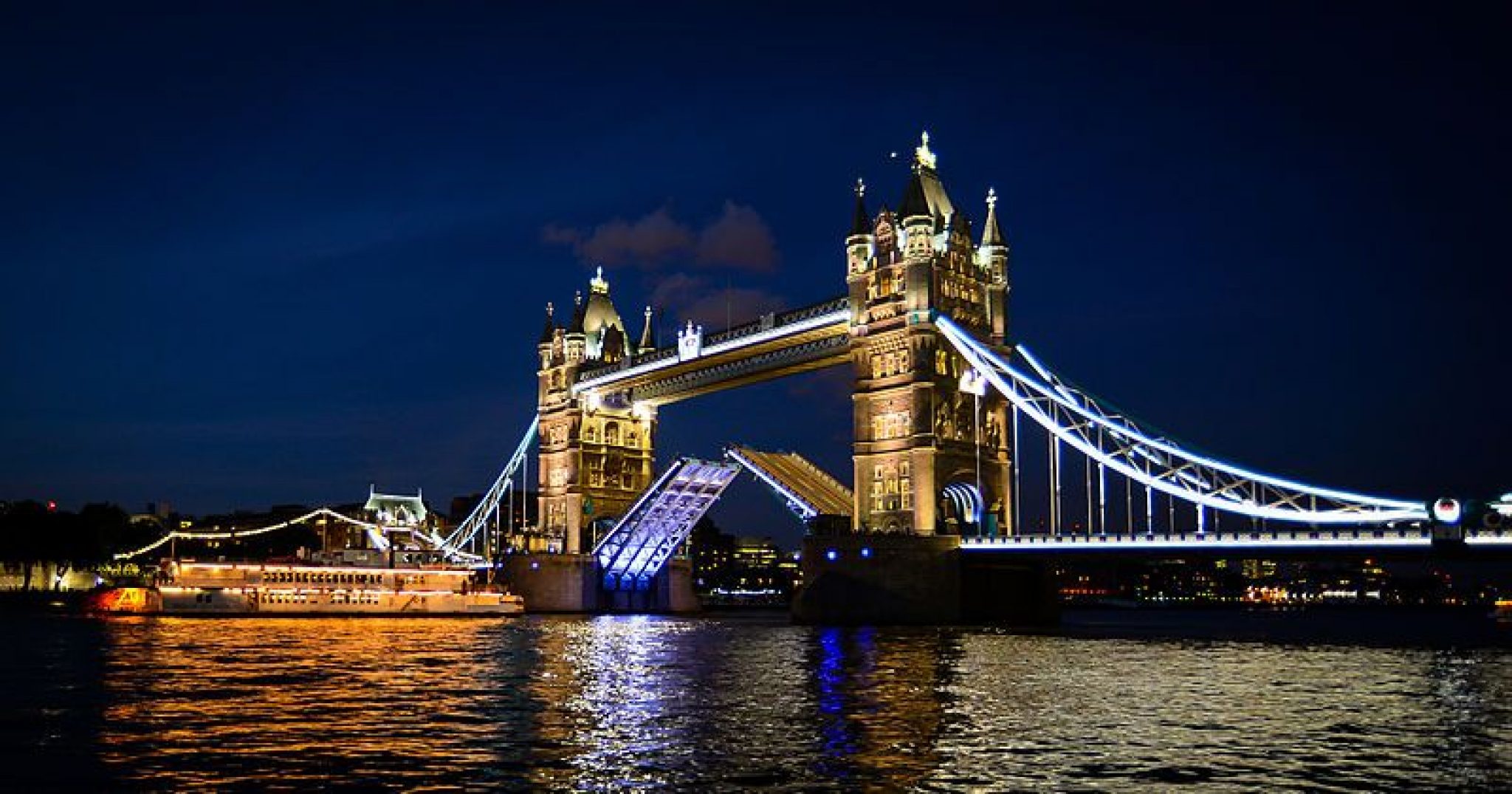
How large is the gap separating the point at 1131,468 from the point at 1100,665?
67.7ft

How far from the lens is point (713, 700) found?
26719 millimetres

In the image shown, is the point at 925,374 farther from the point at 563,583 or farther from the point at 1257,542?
the point at 563,583

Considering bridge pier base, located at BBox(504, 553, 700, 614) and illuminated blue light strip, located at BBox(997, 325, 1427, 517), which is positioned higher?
illuminated blue light strip, located at BBox(997, 325, 1427, 517)

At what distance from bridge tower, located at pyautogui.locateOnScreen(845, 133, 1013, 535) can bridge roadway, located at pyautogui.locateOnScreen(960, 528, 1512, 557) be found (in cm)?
631

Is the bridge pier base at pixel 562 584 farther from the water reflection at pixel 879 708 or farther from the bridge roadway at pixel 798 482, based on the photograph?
the water reflection at pixel 879 708

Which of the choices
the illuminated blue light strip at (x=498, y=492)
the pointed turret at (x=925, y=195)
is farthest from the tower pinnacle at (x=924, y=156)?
the illuminated blue light strip at (x=498, y=492)

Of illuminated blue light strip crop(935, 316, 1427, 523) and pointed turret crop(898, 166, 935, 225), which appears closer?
illuminated blue light strip crop(935, 316, 1427, 523)

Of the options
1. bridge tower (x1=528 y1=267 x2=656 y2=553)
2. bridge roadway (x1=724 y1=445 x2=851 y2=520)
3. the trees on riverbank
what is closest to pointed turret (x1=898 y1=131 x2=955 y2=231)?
bridge roadway (x1=724 y1=445 x2=851 y2=520)

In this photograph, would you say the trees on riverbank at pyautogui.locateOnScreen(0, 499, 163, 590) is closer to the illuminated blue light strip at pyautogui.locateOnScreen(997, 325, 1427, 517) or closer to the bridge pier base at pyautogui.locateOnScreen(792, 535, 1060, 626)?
the bridge pier base at pyautogui.locateOnScreen(792, 535, 1060, 626)

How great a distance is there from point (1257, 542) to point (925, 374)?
57.8ft

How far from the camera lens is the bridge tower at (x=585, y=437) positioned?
90188 mm

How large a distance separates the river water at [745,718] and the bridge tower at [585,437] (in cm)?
4554

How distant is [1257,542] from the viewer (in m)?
48.9

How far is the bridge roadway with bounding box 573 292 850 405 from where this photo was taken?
68.6 metres
